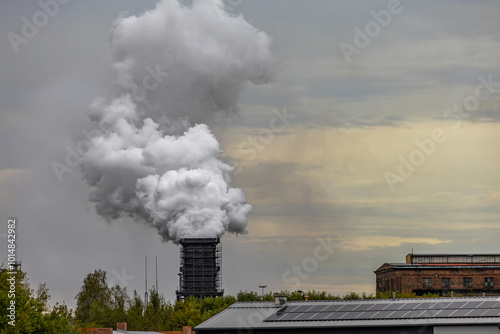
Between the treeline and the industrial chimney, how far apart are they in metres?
12.6

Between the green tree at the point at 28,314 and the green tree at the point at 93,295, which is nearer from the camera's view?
the green tree at the point at 28,314

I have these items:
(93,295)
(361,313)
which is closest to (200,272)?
(93,295)

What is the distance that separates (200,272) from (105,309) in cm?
2910

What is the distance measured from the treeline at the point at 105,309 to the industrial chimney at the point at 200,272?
1263 centimetres

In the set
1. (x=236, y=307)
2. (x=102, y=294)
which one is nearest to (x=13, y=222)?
(x=236, y=307)

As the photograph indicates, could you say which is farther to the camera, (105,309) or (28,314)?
(105,309)

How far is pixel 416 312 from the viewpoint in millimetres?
93812

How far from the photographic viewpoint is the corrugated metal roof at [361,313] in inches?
3578

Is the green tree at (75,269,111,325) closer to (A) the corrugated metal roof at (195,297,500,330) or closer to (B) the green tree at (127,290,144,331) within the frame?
(B) the green tree at (127,290,144,331)

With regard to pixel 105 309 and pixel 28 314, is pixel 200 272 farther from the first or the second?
pixel 28 314

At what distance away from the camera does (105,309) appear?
538 feet

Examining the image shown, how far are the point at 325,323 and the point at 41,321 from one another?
26.4 metres

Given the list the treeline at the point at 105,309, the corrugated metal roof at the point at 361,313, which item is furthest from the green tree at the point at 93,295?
the corrugated metal roof at the point at 361,313
